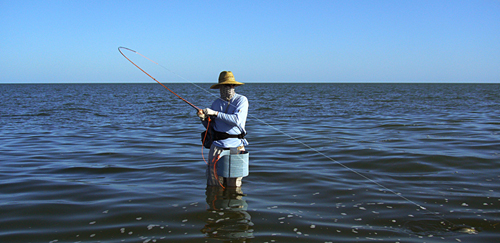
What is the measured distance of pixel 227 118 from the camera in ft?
16.4

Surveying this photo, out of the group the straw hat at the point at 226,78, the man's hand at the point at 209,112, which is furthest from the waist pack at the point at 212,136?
the straw hat at the point at 226,78

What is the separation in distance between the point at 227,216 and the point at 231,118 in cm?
135

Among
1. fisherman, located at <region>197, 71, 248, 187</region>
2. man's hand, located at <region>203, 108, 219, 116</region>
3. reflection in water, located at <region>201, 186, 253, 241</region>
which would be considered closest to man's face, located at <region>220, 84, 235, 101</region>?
fisherman, located at <region>197, 71, 248, 187</region>

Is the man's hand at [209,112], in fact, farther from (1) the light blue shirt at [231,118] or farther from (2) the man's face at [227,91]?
(2) the man's face at [227,91]

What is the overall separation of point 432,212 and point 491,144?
21.6ft

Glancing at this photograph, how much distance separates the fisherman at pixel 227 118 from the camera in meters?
5.07

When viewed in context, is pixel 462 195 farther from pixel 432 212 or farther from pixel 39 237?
pixel 39 237

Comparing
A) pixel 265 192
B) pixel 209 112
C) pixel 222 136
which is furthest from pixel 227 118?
pixel 265 192

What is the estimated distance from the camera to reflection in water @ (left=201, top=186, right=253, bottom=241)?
4.61 meters

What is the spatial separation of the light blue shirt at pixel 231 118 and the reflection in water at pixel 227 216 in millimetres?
940

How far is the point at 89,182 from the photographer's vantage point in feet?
22.9

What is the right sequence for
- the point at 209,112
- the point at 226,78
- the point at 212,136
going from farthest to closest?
the point at 212,136 < the point at 226,78 < the point at 209,112

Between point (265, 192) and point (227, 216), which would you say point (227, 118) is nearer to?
point (227, 216)

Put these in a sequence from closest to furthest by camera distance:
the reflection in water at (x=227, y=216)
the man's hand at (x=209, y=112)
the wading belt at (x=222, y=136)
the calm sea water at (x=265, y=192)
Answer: the reflection in water at (x=227, y=216), the calm sea water at (x=265, y=192), the man's hand at (x=209, y=112), the wading belt at (x=222, y=136)
